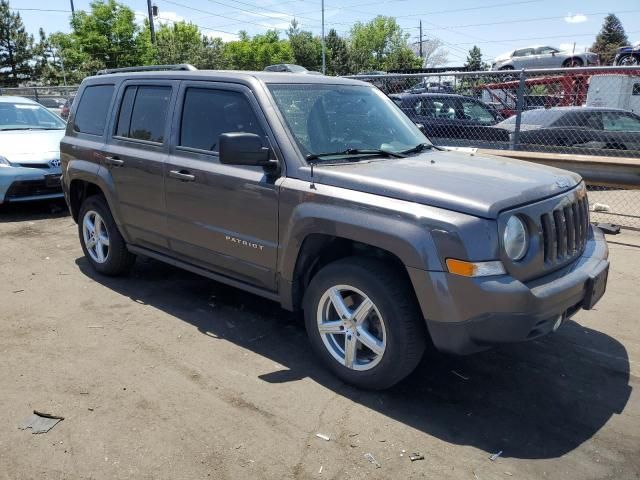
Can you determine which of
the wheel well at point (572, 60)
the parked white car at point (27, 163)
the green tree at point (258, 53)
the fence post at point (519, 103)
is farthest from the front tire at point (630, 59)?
the green tree at point (258, 53)

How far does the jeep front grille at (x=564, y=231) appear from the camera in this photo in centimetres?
317

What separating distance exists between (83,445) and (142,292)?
7.83ft

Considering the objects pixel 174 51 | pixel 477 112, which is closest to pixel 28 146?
pixel 477 112

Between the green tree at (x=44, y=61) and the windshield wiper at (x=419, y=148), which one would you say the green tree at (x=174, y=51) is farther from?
the windshield wiper at (x=419, y=148)

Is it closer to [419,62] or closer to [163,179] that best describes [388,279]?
[163,179]

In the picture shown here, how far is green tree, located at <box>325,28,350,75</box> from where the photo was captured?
2520 inches

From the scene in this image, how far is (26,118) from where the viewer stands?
9328 mm

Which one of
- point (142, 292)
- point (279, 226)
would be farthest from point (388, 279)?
point (142, 292)

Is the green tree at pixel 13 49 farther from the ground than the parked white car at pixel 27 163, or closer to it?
farther from the ground

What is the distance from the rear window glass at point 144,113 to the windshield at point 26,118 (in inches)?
199

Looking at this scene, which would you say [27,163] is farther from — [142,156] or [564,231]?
[564,231]

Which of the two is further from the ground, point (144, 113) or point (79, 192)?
point (144, 113)

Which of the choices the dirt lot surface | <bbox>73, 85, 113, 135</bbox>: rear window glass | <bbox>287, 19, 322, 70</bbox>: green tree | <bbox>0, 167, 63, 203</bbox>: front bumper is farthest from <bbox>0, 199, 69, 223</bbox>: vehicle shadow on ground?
<bbox>287, 19, 322, 70</bbox>: green tree

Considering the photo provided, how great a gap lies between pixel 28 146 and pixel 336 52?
61312 millimetres
